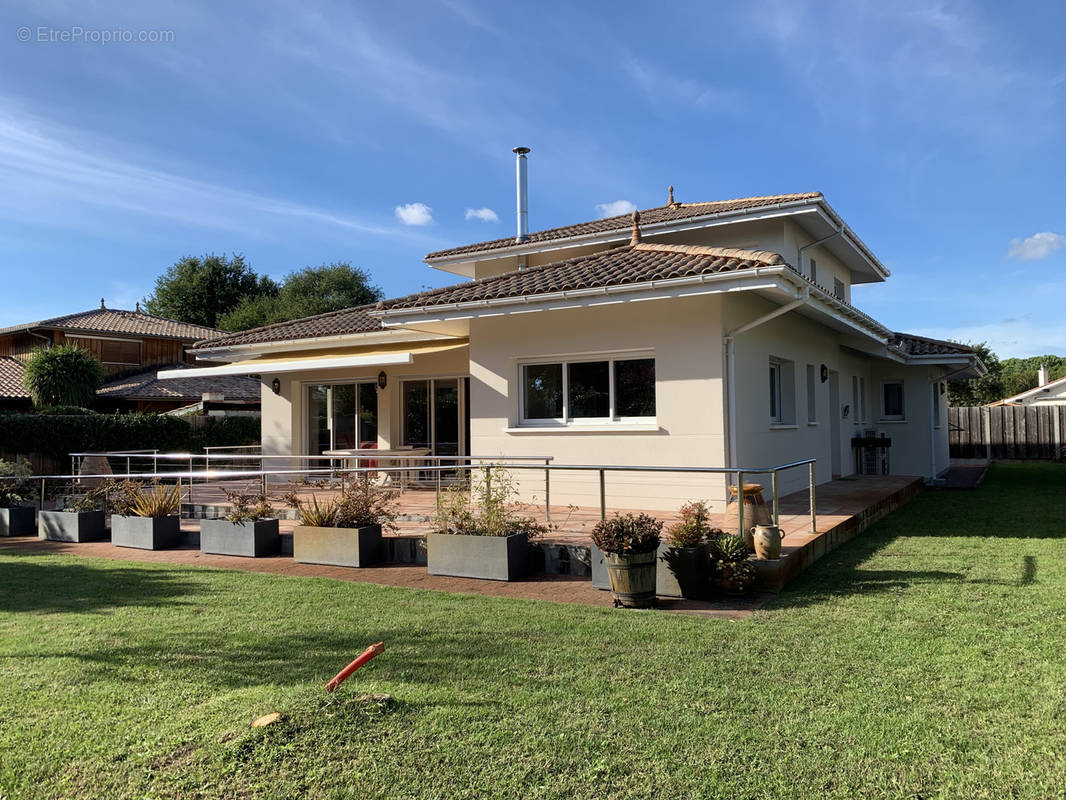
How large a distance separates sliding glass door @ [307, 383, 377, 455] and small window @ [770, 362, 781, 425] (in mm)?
10747

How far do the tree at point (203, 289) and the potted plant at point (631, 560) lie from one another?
229 feet

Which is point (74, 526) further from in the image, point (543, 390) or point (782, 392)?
point (782, 392)

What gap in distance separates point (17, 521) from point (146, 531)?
4566 mm

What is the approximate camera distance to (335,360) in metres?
18.1

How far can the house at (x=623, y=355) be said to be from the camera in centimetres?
1325

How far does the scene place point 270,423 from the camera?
21.9 meters

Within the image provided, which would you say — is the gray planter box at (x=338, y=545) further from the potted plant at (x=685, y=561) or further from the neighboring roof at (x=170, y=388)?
the neighboring roof at (x=170, y=388)

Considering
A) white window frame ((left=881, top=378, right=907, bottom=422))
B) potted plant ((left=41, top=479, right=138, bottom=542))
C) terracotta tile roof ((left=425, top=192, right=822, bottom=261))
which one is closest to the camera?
potted plant ((left=41, top=479, right=138, bottom=542))

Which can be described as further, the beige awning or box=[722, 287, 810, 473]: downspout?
the beige awning

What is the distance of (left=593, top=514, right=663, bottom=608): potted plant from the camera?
8.23m

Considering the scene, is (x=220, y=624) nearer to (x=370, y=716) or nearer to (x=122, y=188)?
(x=370, y=716)

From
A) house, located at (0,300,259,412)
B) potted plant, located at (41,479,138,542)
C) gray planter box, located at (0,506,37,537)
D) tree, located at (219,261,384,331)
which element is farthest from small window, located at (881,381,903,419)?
tree, located at (219,261,384,331)

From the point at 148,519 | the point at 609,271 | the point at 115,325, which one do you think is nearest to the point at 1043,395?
the point at 609,271

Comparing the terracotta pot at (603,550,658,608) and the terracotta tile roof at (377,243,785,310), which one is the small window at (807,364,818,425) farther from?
the terracotta pot at (603,550,658,608)
